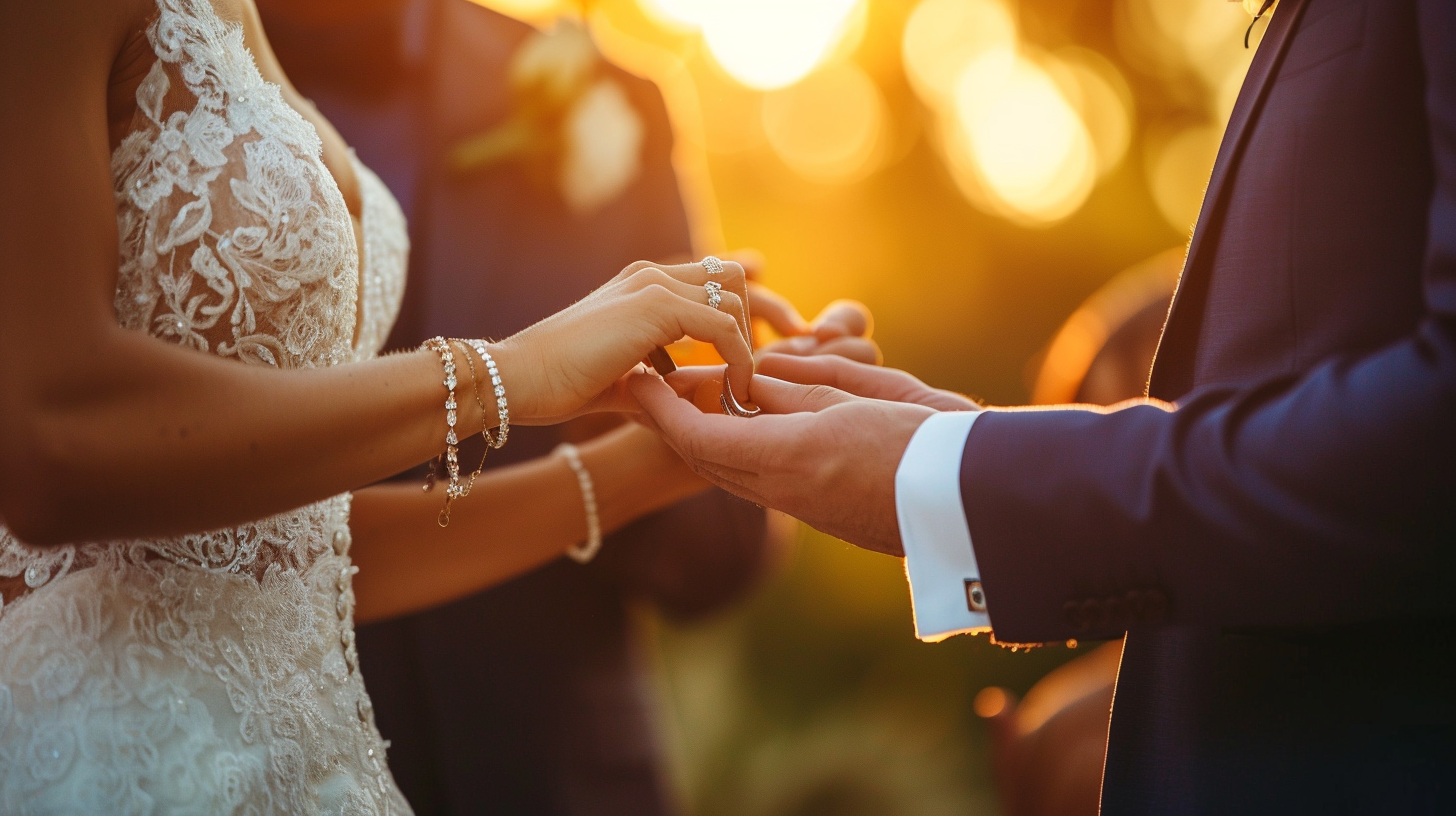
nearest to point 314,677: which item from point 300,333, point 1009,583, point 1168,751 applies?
point 300,333

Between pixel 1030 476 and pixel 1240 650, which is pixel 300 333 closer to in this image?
pixel 1030 476

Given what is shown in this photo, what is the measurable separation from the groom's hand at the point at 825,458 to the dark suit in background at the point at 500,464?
51.3 inches

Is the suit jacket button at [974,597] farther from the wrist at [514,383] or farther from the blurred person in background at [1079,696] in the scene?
the blurred person in background at [1079,696]

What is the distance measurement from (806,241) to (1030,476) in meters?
5.49

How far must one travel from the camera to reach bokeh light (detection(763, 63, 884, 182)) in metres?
6.67

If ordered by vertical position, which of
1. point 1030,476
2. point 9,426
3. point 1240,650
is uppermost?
point 9,426

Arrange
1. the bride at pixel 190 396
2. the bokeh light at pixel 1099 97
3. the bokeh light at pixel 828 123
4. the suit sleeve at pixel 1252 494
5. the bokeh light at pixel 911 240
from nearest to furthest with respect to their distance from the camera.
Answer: the suit sleeve at pixel 1252 494 → the bride at pixel 190 396 → the bokeh light at pixel 911 240 → the bokeh light at pixel 828 123 → the bokeh light at pixel 1099 97

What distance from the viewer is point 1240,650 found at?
1.17 m

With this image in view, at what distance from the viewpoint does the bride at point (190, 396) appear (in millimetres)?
1043

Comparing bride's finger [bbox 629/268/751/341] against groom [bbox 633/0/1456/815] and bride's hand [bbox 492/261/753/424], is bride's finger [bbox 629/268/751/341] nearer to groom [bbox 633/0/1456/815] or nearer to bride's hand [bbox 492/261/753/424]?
bride's hand [bbox 492/261/753/424]

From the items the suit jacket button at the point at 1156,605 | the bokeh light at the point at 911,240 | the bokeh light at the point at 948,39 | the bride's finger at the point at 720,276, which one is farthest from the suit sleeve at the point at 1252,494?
the bokeh light at the point at 948,39

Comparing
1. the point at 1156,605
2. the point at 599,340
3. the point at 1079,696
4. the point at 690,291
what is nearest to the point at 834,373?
the point at 690,291

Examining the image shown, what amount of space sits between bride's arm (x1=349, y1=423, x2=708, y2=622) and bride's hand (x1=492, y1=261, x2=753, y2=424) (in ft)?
1.88

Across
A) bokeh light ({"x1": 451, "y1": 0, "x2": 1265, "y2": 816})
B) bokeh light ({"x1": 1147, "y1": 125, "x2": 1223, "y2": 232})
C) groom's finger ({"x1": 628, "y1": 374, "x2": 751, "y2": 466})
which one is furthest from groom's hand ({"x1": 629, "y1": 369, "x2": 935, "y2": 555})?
bokeh light ({"x1": 1147, "y1": 125, "x2": 1223, "y2": 232})
